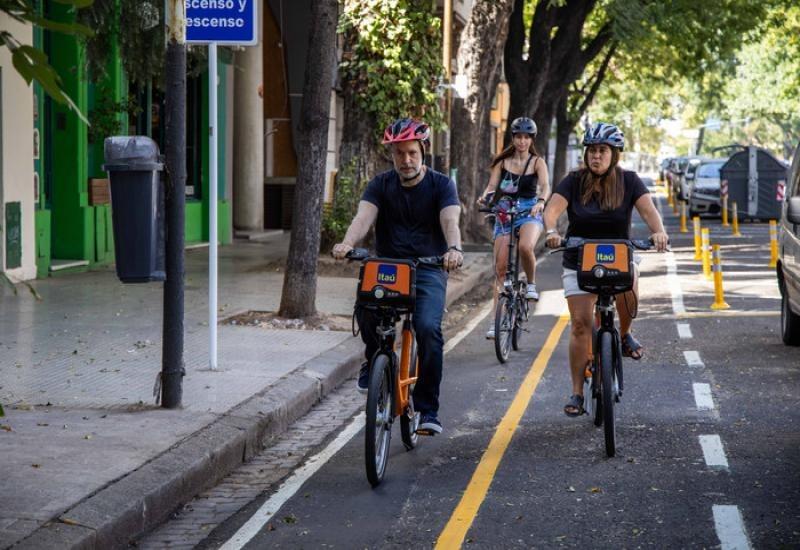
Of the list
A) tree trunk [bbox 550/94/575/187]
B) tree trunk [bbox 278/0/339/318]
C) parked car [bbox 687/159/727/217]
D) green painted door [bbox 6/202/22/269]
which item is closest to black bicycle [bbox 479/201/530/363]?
tree trunk [bbox 278/0/339/318]

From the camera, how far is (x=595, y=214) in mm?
8539

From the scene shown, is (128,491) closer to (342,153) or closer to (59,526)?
(59,526)

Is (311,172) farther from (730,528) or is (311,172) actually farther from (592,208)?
(730,528)

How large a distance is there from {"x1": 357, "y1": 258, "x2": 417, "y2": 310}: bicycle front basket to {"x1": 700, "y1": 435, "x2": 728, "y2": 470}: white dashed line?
1.88 metres

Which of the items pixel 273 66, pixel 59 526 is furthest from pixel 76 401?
pixel 273 66

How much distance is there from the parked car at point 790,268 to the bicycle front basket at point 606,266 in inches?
160

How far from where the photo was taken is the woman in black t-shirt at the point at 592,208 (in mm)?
8500

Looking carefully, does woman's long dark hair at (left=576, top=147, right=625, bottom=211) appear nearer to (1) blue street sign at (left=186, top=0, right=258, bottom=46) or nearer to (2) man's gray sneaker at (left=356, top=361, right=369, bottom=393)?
(2) man's gray sneaker at (left=356, top=361, right=369, bottom=393)

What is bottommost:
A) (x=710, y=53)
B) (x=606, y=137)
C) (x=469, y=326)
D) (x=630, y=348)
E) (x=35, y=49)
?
(x=469, y=326)

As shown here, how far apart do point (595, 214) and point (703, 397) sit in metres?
2.10

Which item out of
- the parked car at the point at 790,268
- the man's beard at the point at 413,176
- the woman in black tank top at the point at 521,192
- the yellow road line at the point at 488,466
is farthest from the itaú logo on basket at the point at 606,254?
the woman in black tank top at the point at 521,192

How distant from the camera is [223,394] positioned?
9133 millimetres

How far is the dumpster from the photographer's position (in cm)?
4028

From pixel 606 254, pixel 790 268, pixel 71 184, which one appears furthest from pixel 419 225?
pixel 71 184
